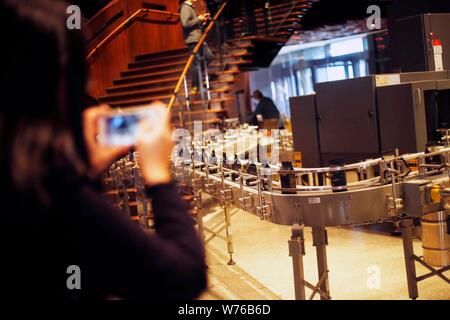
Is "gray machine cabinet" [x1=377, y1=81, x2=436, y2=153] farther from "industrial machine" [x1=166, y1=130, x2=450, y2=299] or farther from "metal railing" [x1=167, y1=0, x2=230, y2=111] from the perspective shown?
"metal railing" [x1=167, y1=0, x2=230, y2=111]

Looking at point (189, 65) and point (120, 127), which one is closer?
point (120, 127)

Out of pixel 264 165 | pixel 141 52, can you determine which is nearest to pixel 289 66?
pixel 141 52

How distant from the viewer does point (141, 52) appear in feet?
32.7

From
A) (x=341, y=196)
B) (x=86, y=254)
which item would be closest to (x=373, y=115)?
(x=341, y=196)

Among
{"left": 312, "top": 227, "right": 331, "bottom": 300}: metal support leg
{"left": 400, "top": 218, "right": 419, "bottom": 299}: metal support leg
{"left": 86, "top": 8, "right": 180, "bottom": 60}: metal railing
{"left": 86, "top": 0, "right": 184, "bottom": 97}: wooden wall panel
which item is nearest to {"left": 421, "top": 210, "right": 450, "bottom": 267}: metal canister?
{"left": 400, "top": 218, "right": 419, "bottom": 299}: metal support leg

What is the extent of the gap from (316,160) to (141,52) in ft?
21.4

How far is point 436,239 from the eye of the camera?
3508mm

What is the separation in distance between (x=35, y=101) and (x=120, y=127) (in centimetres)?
14

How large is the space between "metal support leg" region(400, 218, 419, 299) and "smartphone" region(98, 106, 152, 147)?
8.39 ft

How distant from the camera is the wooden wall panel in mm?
9219

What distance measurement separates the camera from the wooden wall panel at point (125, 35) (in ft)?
30.2

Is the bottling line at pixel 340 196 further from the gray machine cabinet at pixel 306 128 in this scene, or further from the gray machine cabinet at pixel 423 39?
the gray machine cabinet at pixel 423 39

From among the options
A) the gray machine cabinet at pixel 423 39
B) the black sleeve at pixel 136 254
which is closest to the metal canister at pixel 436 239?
the gray machine cabinet at pixel 423 39

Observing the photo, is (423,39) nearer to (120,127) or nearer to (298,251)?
(298,251)
